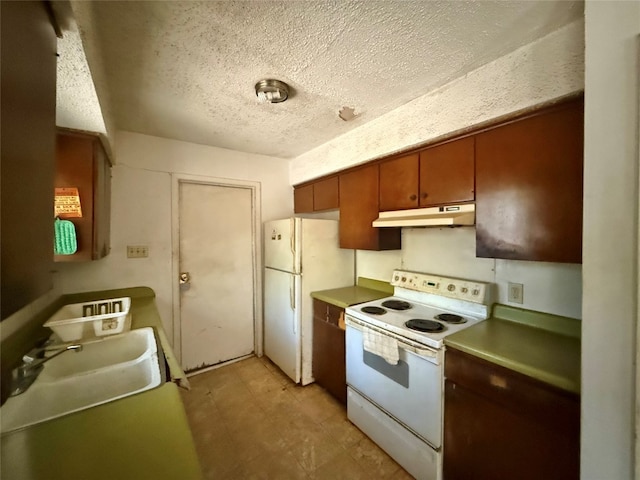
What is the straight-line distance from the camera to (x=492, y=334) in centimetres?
143

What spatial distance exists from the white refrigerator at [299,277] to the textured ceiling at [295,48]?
3.45 feet

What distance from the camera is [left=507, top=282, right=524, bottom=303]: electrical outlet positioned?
1599 mm

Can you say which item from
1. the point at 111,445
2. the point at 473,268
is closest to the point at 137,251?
the point at 111,445

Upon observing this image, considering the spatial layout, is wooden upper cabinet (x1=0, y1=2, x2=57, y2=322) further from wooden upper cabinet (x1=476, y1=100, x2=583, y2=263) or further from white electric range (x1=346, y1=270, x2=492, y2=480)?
wooden upper cabinet (x1=476, y1=100, x2=583, y2=263)

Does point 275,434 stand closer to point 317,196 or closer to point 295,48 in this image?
point 317,196

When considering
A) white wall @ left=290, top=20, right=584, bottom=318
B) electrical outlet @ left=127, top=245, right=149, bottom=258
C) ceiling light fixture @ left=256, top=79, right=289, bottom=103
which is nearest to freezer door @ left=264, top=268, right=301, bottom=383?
white wall @ left=290, top=20, right=584, bottom=318

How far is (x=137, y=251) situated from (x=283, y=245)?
131 cm

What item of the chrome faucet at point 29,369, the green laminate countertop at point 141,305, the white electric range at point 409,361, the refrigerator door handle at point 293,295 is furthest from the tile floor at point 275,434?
the chrome faucet at point 29,369

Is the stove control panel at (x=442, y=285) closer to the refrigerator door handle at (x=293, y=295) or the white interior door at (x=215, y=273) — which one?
the refrigerator door handle at (x=293, y=295)

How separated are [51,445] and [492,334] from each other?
6.12 ft

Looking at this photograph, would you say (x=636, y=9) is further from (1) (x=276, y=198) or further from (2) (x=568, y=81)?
(1) (x=276, y=198)

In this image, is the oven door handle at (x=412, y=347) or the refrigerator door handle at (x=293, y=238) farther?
the refrigerator door handle at (x=293, y=238)

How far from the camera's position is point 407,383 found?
1.53 meters

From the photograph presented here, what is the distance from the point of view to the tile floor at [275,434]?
5.16 feet
